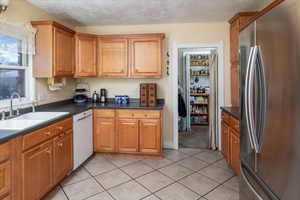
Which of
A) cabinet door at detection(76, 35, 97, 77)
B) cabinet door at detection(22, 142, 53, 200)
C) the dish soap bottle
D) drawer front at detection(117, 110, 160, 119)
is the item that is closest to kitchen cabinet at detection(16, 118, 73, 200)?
cabinet door at detection(22, 142, 53, 200)

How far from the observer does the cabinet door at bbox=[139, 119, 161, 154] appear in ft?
10.7

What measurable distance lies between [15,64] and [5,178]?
5.28ft

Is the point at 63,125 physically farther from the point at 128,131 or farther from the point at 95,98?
the point at 95,98

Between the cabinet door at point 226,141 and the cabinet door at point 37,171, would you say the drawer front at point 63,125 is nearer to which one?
the cabinet door at point 37,171

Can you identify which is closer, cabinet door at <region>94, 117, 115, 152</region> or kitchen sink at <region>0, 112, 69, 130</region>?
kitchen sink at <region>0, 112, 69, 130</region>

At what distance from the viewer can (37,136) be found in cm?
195

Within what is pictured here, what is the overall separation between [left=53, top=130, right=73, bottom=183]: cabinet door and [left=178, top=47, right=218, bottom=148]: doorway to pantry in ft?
7.33

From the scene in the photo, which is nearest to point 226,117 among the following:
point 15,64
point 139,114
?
point 139,114

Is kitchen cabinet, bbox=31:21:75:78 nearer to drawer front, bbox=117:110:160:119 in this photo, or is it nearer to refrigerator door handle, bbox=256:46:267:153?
drawer front, bbox=117:110:160:119

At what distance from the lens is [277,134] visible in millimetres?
1087

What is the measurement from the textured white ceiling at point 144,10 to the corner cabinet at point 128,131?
159cm

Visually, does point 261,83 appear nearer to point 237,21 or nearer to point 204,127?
point 237,21

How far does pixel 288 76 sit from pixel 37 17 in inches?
126

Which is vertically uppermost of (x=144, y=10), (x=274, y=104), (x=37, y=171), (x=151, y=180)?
(x=144, y=10)
